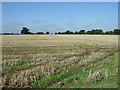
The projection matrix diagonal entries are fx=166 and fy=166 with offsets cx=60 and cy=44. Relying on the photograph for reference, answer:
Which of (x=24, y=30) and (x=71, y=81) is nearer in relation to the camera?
(x=71, y=81)

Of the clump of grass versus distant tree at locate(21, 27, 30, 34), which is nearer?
the clump of grass

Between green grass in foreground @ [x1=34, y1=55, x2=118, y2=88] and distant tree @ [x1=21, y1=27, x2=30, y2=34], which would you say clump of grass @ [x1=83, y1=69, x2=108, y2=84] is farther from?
distant tree @ [x1=21, y1=27, x2=30, y2=34]

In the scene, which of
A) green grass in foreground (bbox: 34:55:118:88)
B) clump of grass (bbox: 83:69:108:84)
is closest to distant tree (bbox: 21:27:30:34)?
green grass in foreground (bbox: 34:55:118:88)

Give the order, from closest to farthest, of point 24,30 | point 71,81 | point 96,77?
point 71,81, point 96,77, point 24,30

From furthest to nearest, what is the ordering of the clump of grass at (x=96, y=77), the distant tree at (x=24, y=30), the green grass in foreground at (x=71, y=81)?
1. the distant tree at (x=24, y=30)
2. the clump of grass at (x=96, y=77)
3. the green grass in foreground at (x=71, y=81)

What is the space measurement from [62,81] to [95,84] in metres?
1.99

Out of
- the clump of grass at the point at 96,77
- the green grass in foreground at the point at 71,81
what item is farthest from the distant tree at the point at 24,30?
the clump of grass at the point at 96,77

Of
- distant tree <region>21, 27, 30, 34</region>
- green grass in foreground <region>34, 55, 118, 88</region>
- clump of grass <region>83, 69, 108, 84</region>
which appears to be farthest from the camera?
distant tree <region>21, 27, 30, 34</region>

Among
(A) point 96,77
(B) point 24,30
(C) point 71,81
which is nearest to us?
(C) point 71,81

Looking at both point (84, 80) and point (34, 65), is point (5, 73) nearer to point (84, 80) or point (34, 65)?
point (34, 65)

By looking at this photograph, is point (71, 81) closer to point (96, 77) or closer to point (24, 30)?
point (96, 77)

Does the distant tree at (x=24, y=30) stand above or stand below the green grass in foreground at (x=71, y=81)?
above

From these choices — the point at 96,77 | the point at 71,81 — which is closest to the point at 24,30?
the point at 71,81

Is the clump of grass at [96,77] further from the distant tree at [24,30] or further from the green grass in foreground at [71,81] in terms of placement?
the distant tree at [24,30]
